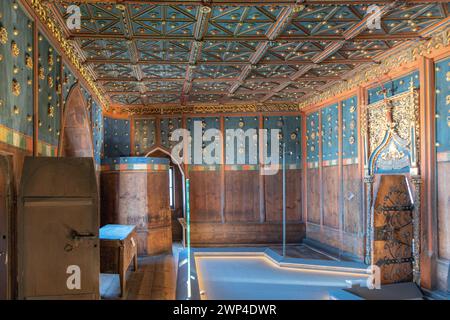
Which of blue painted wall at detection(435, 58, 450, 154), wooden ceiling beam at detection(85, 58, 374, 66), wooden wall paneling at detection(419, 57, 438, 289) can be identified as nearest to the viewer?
blue painted wall at detection(435, 58, 450, 154)

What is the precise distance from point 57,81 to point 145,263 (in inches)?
211

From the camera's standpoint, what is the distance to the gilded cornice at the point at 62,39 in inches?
213

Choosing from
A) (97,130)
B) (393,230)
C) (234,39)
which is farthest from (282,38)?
(97,130)

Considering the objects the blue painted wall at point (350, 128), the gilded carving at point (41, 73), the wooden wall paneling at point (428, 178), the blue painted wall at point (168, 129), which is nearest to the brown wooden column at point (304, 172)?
the blue painted wall at point (350, 128)

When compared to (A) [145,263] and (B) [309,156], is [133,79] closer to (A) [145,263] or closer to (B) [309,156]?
(A) [145,263]

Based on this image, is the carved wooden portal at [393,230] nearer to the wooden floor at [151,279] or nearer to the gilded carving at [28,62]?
the wooden floor at [151,279]

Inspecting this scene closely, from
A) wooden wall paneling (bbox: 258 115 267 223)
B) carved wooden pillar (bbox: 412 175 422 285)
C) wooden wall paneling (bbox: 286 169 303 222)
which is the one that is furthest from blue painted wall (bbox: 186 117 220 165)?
carved wooden pillar (bbox: 412 175 422 285)

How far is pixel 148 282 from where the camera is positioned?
8242mm

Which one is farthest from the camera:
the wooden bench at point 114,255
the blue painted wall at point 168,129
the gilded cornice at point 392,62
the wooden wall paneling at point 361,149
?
the blue painted wall at point 168,129

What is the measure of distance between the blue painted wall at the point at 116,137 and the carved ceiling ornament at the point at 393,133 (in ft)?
24.3

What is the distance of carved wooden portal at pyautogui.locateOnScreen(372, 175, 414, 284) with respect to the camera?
7.18 meters

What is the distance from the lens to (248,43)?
7.36 m

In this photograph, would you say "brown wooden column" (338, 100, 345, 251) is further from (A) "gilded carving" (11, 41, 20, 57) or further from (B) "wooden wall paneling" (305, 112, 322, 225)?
(A) "gilded carving" (11, 41, 20, 57)

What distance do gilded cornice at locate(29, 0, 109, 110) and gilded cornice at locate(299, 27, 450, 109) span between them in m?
6.16
